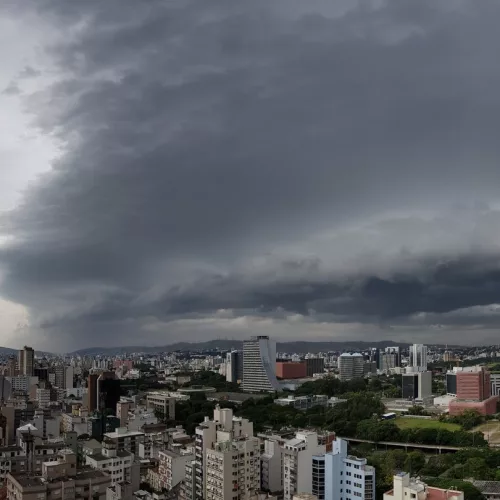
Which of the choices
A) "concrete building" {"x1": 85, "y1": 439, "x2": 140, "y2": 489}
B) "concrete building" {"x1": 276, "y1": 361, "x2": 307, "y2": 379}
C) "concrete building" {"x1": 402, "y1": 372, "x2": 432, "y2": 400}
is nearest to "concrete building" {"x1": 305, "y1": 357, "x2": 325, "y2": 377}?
"concrete building" {"x1": 276, "y1": 361, "x2": 307, "y2": 379}

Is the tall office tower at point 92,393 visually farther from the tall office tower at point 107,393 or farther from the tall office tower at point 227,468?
the tall office tower at point 227,468

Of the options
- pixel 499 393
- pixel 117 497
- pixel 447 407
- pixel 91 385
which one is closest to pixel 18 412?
pixel 91 385

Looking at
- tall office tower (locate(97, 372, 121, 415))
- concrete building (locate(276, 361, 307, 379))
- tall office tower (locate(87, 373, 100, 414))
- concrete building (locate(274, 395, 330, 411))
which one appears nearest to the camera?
tall office tower (locate(97, 372, 121, 415))

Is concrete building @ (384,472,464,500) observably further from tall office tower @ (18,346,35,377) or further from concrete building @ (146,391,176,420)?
tall office tower @ (18,346,35,377)

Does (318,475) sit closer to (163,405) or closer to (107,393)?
(163,405)

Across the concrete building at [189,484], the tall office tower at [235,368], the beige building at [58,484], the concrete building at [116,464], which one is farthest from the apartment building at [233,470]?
the tall office tower at [235,368]

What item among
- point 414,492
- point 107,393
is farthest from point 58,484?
point 107,393
